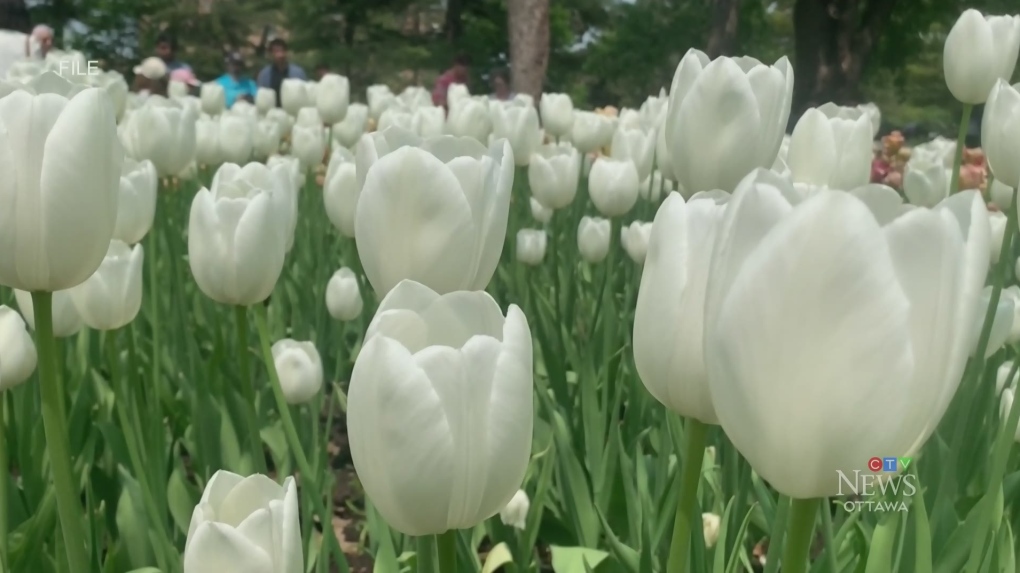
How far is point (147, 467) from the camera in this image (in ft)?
4.31

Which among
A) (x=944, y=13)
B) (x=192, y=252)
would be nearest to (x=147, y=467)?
(x=192, y=252)

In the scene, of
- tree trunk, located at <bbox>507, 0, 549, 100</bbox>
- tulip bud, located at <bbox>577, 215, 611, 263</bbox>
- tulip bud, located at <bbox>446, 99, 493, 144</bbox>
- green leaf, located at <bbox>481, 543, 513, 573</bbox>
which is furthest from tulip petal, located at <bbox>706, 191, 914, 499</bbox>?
tree trunk, located at <bbox>507, 0, 549, 100</bbox>

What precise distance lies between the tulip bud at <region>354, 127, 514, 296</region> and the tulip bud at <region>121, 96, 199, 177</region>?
1241 mm

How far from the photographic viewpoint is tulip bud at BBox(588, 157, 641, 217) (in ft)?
7.20

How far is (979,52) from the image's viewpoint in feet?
5.37

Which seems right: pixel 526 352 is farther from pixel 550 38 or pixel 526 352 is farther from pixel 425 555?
pixel 550 38

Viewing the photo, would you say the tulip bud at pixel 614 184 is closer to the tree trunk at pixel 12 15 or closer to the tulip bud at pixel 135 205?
the tulip bud at pixel 135 205

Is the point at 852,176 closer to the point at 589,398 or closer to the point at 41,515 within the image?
the point at 589,398

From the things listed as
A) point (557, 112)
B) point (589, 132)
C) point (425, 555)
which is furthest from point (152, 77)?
point (425, 555)

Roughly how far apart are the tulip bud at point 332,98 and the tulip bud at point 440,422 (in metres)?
2.81

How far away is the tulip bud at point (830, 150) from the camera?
4.23 feet

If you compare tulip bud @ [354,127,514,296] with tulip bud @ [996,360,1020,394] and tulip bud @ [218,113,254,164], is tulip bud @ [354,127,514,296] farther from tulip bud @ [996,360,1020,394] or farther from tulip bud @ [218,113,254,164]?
tulip bud @ [218,113,254,164]

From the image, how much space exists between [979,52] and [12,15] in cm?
759

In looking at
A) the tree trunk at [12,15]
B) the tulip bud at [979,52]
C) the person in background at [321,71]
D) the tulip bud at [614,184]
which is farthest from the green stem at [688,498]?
the tree trunk at [12,15]
